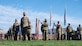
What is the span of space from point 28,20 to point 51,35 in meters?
22.3

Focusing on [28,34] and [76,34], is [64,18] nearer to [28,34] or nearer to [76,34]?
[76,34]

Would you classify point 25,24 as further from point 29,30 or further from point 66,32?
point 66,32

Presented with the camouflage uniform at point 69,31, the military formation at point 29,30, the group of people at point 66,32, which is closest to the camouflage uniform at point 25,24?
the military formation at point 29,30

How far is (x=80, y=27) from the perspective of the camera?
37.6 meters

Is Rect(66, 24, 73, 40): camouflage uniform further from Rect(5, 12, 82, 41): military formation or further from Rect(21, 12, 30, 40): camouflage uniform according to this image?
Rect(21, 12, 30, 40): camouflage uniform

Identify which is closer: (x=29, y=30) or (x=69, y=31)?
(x=29, y=30)

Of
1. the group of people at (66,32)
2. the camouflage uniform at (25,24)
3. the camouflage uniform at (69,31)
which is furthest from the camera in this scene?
the camouflage uniform at (69,31)

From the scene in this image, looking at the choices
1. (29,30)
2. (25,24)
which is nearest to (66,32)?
(29,30)

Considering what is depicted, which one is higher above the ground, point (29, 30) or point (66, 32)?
point (29, 30)

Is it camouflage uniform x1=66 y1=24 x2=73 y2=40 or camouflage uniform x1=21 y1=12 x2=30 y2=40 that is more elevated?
camouflage uniform x1=21 y1=12 x2=30 y2=40

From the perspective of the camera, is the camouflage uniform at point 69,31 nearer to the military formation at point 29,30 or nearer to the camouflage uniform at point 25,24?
the military formation at point 29,30

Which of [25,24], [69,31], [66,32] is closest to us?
[25,24]

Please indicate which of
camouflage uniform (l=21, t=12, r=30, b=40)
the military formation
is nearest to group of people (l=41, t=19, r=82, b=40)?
the military formation

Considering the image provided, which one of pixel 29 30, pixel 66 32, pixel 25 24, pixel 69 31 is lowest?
pixel 66 32
